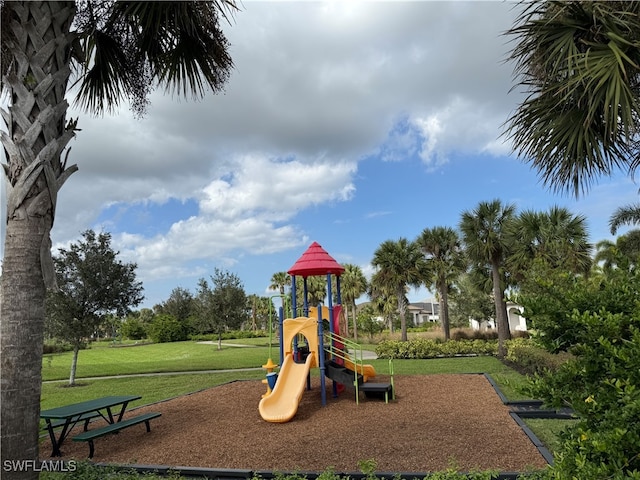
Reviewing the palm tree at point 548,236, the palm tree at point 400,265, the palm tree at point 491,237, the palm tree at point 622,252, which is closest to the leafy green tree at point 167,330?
the palm tree at point 400,265

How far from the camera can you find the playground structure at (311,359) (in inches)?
334

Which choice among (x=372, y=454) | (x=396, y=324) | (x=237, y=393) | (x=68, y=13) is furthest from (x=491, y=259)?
(x=396, y=324)

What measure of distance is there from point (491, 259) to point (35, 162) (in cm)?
1983

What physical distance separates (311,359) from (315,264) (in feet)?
7.80

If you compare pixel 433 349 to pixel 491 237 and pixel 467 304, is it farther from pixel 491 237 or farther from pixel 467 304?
pixel 467 304

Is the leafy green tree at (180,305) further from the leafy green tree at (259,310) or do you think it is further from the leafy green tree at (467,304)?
the leafy green tree at (467,304)

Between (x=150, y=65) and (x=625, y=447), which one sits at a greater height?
(x=150, y=65)

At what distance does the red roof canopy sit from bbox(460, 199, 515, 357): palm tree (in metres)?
12.0

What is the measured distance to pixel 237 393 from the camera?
11.3 metres

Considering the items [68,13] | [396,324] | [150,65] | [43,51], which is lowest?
[396,324]

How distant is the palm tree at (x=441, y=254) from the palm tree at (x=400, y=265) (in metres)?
0.52

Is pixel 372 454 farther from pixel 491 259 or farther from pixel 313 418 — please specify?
pixel 491 259

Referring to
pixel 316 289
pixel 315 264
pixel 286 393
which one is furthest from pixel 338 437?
pixel 316 289

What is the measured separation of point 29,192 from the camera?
380 cm
